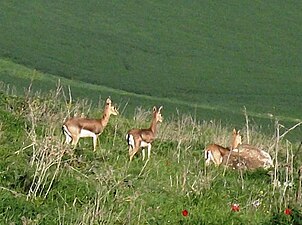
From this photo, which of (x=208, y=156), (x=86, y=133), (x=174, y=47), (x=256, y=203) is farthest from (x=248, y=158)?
(x=174, y=47)

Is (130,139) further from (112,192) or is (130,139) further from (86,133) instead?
(112,192)

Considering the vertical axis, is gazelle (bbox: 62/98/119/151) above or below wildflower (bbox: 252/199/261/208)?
below

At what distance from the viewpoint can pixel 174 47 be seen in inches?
1908

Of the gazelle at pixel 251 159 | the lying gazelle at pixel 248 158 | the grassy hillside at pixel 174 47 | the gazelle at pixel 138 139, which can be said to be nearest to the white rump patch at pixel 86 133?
the gazelle at pixel 138 139

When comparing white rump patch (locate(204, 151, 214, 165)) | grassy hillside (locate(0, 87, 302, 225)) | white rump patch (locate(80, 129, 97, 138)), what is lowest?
white rump patch (locate(80, 129, 97, 138))

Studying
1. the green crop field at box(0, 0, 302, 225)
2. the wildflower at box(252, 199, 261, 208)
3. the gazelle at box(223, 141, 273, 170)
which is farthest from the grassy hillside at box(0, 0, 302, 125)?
the wildflower at box(252, 199, 261, 208)

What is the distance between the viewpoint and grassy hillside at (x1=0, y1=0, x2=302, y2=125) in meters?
39.4

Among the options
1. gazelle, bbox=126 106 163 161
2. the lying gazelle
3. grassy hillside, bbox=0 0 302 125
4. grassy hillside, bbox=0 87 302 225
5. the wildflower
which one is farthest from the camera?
grassy hillside, bbox=0 0 302 125

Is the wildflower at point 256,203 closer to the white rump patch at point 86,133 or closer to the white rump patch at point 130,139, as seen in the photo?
the white rump patch at point 130,139

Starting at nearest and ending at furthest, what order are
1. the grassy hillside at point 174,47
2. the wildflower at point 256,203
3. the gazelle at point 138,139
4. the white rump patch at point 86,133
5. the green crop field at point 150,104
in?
the green crop field at point 150,104 < the wildflower at point 256,203 < the gazelle at point 138,139 < the white rump patch at point 86,133 < the grassy hillside at point 174,47

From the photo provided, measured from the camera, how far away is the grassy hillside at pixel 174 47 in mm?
39438

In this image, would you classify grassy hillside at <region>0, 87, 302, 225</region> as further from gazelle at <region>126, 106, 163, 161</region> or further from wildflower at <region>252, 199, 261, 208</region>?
gazelle at <region>126, 106, 163, 161</region>

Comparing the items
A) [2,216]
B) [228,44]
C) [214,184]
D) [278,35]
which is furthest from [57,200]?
[278,35]

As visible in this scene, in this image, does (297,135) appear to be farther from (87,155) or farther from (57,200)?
(57,200)
